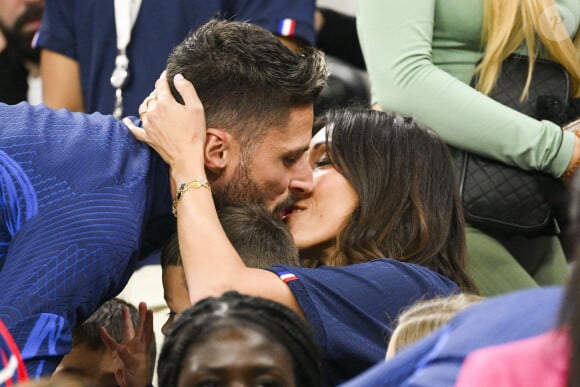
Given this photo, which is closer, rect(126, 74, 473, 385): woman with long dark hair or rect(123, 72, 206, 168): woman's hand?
rect(126, 74, 473, 385): woman with long dark hair

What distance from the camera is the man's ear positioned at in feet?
8.41

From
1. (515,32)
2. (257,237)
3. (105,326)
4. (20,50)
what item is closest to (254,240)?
(257,237)

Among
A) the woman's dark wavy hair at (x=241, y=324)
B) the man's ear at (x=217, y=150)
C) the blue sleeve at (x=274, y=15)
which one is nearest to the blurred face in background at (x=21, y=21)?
the blue sleeve at (x=274, y=15)

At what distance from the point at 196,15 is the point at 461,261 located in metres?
1.09

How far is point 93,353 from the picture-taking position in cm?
283

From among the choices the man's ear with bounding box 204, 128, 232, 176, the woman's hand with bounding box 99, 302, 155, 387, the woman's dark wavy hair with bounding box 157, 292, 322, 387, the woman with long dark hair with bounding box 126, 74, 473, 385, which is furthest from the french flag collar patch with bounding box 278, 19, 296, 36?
the woman's dark wavy hair with bounding box 157, 292, 322, 387

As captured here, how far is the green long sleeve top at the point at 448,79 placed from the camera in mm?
2889

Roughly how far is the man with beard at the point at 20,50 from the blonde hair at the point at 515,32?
166 centimetres

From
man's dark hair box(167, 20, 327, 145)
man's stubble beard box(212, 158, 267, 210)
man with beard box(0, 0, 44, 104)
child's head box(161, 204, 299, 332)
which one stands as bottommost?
man with beard box(0, 0, 44, 104)

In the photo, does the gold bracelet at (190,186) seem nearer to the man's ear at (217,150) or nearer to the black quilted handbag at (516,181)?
the man's ear at (217,150)

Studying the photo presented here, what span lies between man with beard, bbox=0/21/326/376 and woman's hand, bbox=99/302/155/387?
0.31 metres

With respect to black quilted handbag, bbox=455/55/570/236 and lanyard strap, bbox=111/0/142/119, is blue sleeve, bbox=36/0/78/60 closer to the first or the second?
lanyard strap, bbox=111/0/142/119

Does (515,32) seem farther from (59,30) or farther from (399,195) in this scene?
(59,30)

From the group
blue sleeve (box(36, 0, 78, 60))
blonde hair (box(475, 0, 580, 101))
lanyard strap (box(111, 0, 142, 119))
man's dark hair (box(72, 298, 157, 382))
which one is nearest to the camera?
man's dark hair (box(72, 298, 157, 382))
